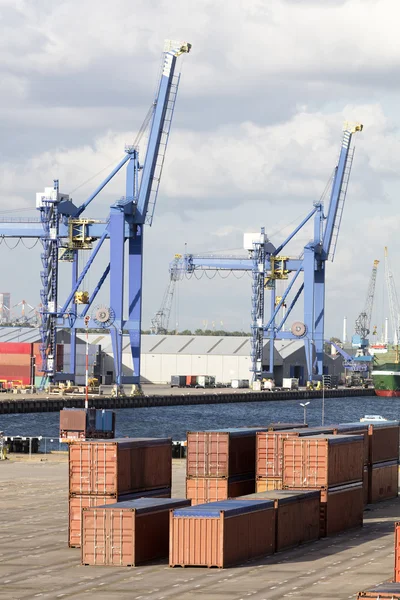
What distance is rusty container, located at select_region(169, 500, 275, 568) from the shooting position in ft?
136

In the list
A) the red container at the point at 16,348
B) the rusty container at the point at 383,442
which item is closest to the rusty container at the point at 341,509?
the rusty container at the point at 383,442

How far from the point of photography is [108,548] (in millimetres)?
42812

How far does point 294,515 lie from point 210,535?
5869 mm

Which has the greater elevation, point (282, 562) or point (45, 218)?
point (45, 218)

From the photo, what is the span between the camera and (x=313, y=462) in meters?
49.6

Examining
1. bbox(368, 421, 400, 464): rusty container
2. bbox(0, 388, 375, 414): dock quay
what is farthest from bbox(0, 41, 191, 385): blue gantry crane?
bbox(368, 421, 400, 464): rusty container

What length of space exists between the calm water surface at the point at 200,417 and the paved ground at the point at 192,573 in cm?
6279

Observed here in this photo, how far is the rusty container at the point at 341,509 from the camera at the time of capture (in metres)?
49.4

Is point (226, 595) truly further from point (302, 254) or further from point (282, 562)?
point (302, 254)

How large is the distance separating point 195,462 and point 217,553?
1112 centimetres

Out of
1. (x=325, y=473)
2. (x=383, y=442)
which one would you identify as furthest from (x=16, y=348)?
(x=325, y=473)

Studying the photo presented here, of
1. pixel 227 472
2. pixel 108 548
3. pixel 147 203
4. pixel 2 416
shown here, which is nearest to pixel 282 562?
pixel 108 548

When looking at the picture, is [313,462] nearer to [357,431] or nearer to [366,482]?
[357,431]

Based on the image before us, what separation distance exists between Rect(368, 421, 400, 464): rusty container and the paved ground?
27.1 feet
